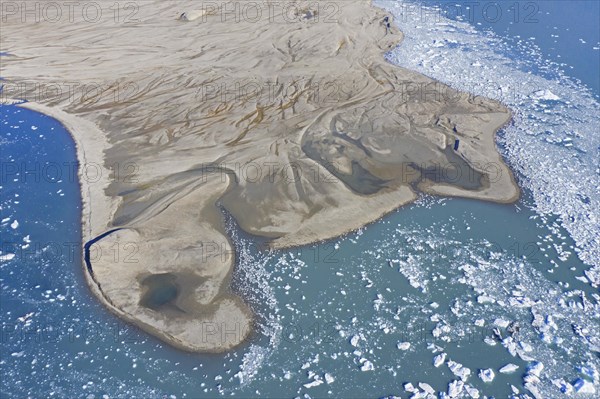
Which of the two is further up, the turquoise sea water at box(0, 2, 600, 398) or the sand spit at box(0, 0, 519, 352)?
the sand spit at box(0, 0, 519, 352)

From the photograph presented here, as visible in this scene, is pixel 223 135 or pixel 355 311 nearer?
pixel 355 311

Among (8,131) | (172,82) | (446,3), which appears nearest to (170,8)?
(172,82)

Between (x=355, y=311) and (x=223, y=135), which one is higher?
(x=223, y=135)

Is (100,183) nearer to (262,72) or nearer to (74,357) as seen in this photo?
(74,357)

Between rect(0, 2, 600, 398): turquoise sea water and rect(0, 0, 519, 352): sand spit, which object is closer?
rect(0, 2, 600, 398): turquoise sea water
